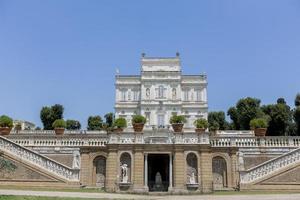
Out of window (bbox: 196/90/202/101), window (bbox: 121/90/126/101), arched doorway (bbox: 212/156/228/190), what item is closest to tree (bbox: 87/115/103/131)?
window (bbox: 121/90/126/101)

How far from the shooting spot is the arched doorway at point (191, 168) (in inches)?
817

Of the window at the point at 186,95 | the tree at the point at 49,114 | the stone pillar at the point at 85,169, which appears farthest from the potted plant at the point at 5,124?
the window at the point at 186,95

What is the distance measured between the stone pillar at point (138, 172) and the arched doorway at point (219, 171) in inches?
178

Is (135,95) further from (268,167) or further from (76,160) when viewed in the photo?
(268,167)

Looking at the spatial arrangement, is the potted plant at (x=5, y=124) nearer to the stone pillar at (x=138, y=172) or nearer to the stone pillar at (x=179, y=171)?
the stone pillar at (x=138, y=172)

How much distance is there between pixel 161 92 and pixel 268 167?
141ft

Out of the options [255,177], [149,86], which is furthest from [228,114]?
[255,177]

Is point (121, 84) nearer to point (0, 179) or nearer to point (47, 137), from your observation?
point (47, 137)

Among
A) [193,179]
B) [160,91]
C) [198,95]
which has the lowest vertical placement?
[193,179]

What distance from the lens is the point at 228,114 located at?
197 feet

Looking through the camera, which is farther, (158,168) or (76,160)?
(158,168)

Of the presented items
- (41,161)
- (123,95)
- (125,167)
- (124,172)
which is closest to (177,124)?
(125,167)

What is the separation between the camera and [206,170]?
819 inches

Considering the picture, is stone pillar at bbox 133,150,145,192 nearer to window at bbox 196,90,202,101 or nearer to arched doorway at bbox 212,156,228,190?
arched doorway at bbox 212,156,228,190
